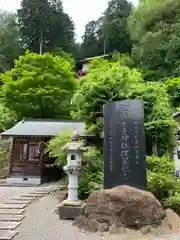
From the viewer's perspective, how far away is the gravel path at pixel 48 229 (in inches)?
215

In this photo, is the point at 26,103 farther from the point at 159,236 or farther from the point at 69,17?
the point at 69,17

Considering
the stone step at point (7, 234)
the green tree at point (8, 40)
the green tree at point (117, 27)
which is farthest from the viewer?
the green tree at point (117, 27)

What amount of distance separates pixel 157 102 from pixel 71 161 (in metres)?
4.84

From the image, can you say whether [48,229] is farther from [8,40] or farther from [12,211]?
[8,40]

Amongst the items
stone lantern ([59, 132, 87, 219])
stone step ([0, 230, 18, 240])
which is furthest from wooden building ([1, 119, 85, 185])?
stone step ([0, 230, 18, 240])

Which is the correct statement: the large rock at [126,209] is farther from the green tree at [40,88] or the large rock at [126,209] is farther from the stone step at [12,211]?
the green tree at [40,88]

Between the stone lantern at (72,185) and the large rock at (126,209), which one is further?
the stone lantern at (72,185)

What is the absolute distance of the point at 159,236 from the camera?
18.0 feet

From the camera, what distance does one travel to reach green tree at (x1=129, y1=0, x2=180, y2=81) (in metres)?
21.6

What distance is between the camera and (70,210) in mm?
6766

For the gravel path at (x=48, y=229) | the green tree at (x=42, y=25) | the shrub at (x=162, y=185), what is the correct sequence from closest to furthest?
the gravel path at (x=48, y=229) < the shrub at (x=162, y=185) < the green tree at (x=42, y=25)

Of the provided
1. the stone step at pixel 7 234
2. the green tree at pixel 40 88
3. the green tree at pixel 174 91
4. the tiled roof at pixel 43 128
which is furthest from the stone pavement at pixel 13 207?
the green tree at pixel 174 91

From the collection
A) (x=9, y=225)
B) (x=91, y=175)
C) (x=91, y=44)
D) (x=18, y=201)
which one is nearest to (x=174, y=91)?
(x=91, y=175)

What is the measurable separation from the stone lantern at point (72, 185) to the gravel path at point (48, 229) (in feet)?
0.89
